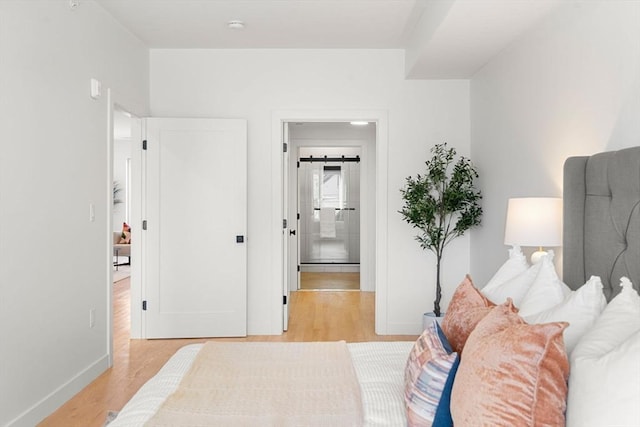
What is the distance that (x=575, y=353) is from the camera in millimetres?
1154

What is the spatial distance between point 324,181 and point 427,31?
561cm

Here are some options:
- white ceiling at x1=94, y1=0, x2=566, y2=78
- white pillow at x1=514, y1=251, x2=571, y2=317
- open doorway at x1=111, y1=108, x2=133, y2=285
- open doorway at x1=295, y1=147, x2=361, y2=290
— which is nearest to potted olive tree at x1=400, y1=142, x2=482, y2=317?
white ceiling at x1=94, y1=0, x2=566, y2=78

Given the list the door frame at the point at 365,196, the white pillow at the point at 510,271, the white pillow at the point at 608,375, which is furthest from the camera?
the door frame at the point at 365,196

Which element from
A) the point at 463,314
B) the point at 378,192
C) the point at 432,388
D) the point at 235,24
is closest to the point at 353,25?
the point at 235,24

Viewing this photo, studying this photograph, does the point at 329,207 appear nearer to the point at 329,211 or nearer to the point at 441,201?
the point at 329,211

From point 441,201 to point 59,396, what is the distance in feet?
10.5

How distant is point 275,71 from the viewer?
442 cm

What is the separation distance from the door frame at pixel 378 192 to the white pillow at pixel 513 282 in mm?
2321

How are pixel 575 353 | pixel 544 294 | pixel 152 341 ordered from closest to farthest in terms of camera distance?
pixel 575 353
pixel 544 294
pixel 152 341

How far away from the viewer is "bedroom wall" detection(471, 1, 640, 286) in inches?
84.5

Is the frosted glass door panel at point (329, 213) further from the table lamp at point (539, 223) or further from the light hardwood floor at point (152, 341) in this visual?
the table lamp at point (539, 223)

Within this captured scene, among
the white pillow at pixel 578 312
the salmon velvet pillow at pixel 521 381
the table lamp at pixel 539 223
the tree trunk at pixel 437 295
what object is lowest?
the tree trunk at pixel 437 295

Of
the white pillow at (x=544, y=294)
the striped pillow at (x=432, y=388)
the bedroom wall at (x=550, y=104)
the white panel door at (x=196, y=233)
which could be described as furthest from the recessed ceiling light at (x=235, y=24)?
the striped pillow at (x=432, y=388)

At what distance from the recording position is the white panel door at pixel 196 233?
4.31 meters
